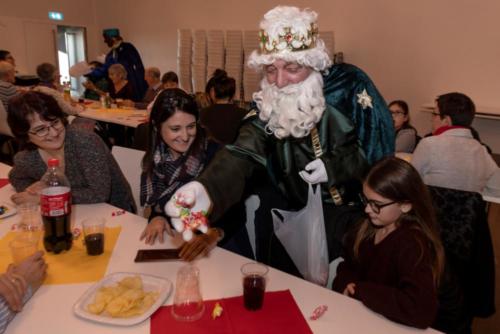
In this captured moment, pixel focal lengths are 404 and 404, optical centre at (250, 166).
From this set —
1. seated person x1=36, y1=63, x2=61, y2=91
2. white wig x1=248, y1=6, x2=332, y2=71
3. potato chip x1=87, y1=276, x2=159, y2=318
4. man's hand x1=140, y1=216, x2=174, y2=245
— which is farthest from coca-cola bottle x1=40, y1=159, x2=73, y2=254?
seated person x1=36, y1=63, x2=61, y2=91

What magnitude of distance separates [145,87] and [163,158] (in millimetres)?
6010

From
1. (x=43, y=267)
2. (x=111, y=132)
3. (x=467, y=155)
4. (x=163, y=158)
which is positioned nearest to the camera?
(x=43, y=267)

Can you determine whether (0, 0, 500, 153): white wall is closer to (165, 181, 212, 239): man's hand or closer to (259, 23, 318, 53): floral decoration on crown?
(259, 23, 318, 53): floral decoration on crown

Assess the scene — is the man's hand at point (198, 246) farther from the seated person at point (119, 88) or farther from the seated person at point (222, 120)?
the seated person at point (119, 88)

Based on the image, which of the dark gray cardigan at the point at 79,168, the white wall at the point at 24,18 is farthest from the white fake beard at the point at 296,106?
the white wall at the point at 24,18

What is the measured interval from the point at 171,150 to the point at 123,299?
995mm

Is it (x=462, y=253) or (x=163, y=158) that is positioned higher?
(x=163, y=158)

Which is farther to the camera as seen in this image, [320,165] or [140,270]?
[320,165]

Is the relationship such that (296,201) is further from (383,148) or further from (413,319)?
(413,319)

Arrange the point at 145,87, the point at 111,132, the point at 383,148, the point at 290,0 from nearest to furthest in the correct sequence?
the point at 383,148, the point at 111,132, the point at 290,0, the point at 145,87

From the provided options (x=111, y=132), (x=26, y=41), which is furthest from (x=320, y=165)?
(x=26, y=41)

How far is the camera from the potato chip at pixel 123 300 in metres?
1.28

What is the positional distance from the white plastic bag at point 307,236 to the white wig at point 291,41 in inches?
21.3

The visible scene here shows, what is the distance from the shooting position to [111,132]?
6219 millimetres
